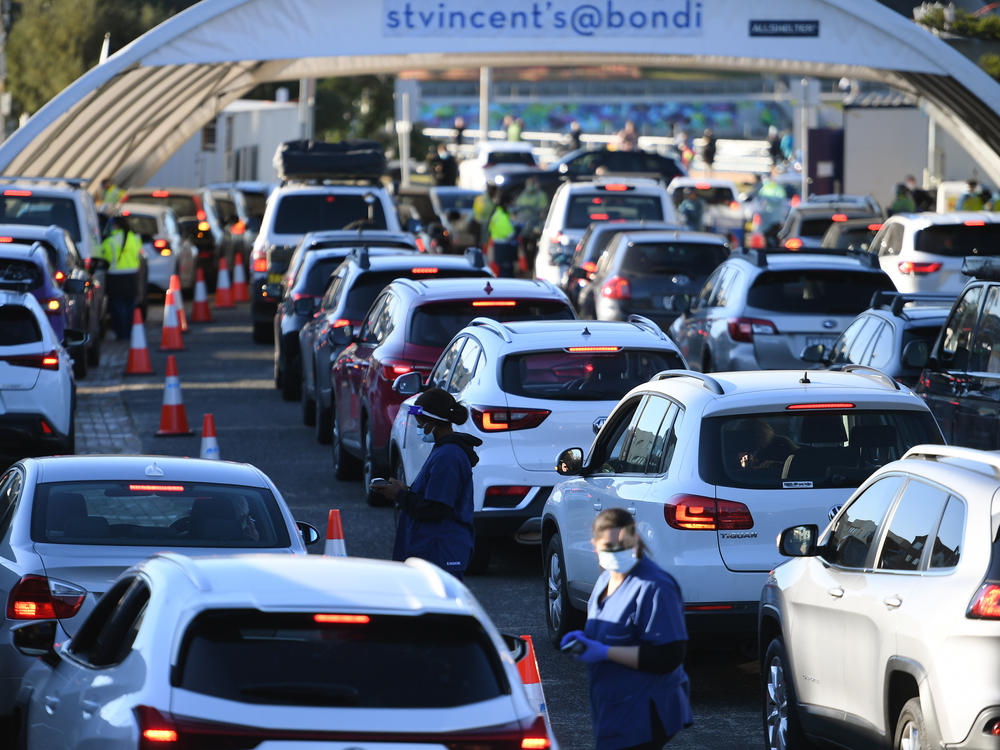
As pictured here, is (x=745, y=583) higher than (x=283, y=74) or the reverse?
the reverse

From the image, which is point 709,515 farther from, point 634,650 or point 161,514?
point 634,650

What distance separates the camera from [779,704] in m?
8.25

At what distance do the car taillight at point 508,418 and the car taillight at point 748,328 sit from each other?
6.66 meters

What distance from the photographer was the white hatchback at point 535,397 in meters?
12.4

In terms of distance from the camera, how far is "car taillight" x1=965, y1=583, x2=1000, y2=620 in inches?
249

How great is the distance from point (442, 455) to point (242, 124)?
4833 centimetres

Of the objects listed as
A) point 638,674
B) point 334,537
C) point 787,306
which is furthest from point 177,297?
point 638,674

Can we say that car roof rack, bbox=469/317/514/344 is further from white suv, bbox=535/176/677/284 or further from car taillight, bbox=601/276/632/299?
white suv, bbox=535/176/677/284

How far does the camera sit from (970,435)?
13102 millimetres

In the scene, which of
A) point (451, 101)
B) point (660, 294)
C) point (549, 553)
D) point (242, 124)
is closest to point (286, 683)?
point (549, 553)

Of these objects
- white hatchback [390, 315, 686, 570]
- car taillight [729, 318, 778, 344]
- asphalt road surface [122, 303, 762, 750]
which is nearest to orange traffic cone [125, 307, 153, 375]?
asphalt road surface [122, 303, 762, 750]

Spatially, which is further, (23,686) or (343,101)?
(343,101)

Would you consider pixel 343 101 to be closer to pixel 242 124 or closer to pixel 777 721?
pixel 242 124

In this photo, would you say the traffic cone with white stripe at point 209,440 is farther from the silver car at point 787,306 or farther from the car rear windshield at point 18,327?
the silver car at point 787,306
